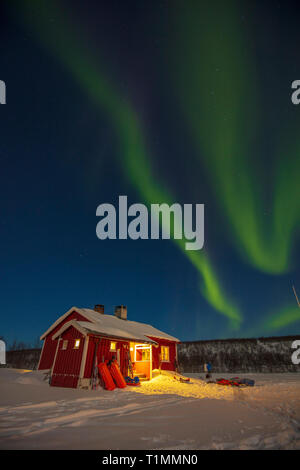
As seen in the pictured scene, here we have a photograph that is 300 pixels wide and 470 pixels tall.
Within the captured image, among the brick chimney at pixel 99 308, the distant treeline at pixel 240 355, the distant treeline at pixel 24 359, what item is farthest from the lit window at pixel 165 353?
the distant treeline at pixel 24 359

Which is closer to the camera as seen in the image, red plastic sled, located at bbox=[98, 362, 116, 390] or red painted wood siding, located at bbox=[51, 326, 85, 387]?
red plastic sled, located at bbox=[98, 362, 116, 390]

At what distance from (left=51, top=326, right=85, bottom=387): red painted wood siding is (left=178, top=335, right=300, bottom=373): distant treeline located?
889 inches

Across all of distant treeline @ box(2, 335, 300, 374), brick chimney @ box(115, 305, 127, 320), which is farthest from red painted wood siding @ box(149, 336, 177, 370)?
distant treeline @ box(2, 335, 300, 374)

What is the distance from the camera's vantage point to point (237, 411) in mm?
6934

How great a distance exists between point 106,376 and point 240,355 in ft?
76.9

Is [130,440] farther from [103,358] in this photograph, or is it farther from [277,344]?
[277,344]

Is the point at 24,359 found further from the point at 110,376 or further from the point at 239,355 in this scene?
the point at 239,355

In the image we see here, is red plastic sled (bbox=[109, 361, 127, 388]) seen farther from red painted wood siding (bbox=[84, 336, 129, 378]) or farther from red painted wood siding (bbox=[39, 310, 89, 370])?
red painted wood siding (bbox=[39, 310, 89, 370])

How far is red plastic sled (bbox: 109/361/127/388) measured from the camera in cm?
1397

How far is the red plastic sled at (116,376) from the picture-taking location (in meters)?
14.0

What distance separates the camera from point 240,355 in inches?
1217
